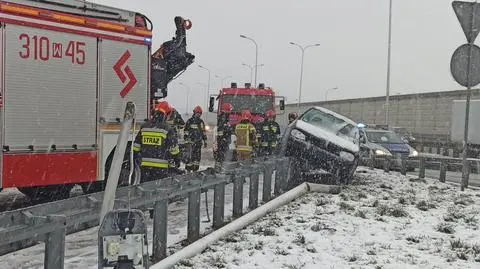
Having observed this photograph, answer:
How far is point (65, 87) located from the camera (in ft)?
26.7

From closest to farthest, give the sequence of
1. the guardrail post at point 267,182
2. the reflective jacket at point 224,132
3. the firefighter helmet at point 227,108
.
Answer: the guardrail post at point 267,182 → the reflective jacket at point 224,132 → the firefighter helmet at point 227,108

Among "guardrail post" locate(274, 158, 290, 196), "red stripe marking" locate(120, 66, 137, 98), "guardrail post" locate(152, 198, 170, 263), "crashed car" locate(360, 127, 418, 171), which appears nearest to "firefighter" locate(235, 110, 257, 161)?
"guardrail post" locate(274, 158, 290, 196)

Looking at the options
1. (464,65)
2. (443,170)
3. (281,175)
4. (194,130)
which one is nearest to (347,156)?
(281,175)

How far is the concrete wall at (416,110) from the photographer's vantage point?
38.4 meters

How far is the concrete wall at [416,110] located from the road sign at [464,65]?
24010 mm

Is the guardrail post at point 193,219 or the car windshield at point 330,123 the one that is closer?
the guardrail post at point 193,219

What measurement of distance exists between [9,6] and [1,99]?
118 centimetres

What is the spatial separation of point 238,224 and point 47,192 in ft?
11.6

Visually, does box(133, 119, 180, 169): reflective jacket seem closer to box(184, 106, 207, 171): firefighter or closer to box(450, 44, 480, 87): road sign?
box(184, 106, 207, 171): firefighter

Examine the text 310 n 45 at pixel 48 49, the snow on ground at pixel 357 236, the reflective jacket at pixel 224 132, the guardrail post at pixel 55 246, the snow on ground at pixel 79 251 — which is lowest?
the snow on ground at pixel 79 251

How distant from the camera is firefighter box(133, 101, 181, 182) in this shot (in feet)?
26.0

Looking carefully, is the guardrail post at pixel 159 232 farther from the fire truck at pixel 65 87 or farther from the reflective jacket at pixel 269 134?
the reflective jacket at pixel 269 134

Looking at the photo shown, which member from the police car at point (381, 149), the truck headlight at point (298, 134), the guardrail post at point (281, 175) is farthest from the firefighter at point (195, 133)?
the police car at point (381, 149)

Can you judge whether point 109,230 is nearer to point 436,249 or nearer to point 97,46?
point 436,249
